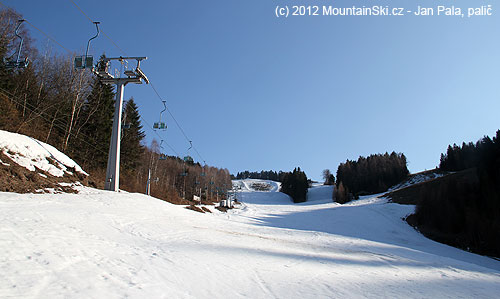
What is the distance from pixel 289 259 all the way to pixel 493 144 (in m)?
34.1

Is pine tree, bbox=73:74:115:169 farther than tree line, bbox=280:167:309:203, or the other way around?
tree line, bbox=280:167:309:203

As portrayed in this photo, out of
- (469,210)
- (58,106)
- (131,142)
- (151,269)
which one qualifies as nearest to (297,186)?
(131,142)

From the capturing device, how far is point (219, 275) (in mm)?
5043

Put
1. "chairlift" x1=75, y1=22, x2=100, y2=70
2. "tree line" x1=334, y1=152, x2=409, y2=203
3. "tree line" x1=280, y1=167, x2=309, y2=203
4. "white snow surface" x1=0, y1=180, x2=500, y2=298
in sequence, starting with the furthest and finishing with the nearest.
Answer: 1. "tree line" x1=280, y1=167, x2=309, y2=203
2. "tree line" x1=334, y1=152, x2=409, y2=203
3. "chairlift" x1=75, y1=22, x2=100, y2=70
4. "white snow surface" x1=0, y1=180, x2=500, y2=298

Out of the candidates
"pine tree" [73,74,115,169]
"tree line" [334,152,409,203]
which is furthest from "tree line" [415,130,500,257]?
"tree line" [334,152,409,203]

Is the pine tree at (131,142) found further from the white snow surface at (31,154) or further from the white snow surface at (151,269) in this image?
the white snow surface at (151,269)

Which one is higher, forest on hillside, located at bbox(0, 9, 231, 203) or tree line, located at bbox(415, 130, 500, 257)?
forest on hillside, located at bbox(0, 9, 231, 203)

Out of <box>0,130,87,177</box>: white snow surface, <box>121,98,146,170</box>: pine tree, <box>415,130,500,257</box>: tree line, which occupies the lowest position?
<box>415,130,500,257</box>: tree line

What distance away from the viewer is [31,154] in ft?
48.2

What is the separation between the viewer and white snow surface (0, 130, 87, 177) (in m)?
13.5

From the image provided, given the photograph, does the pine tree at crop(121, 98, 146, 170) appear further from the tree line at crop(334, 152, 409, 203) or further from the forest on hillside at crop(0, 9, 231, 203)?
the tree line at crop(334, 152, 409, 203)

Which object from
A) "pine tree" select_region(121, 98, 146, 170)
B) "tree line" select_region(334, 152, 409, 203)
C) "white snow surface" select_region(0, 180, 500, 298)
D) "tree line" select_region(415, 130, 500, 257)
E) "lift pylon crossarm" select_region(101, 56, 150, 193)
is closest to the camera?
"white snow surface" select_region(0, 180, 500, 298)

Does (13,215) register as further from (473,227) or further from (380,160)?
(380,160)

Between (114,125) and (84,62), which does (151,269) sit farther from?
(114,125)
